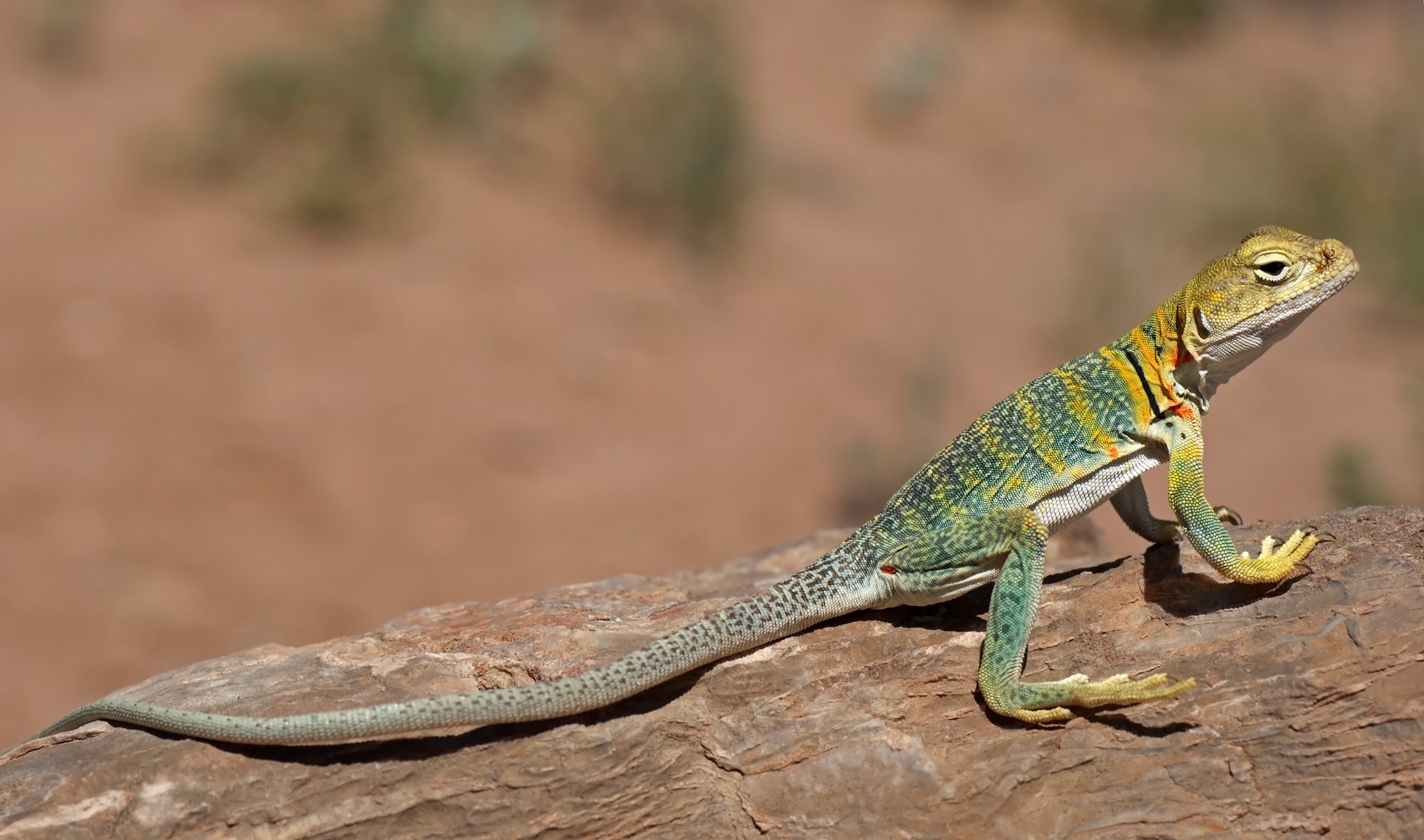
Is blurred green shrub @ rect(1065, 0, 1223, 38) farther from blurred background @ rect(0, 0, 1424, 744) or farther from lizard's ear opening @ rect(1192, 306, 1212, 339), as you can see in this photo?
lizard's ear opening @ rect(1192, 306, 1212, 339)

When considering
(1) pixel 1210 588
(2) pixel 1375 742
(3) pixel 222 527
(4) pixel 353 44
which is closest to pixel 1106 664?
(1) pixel 1210 588

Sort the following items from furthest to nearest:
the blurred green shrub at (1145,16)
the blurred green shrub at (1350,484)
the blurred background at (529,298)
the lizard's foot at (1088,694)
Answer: the blurred green shrub at (1145,16)
the blurred background at (529,298)
the blurred green shrub at (1350,484)
the lizard's foot at (1088,694)

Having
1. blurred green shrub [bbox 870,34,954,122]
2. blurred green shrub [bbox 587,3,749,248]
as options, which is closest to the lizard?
blurred green shrub [bbox 587,3,749,248]

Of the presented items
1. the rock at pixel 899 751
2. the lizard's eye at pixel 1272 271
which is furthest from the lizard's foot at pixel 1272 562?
the lizard's eye at pixel 1272 271

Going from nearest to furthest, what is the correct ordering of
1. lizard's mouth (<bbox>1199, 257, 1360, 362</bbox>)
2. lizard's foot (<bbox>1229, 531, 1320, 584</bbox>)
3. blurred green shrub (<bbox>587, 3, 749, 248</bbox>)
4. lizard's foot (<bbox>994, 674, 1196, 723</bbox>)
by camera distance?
lizard's foot (<bbox>994, 674, 1196, 723</bbox>) < lizard's foot (<bbox>1229, 531, 1320, 584</bbox>) < lizard's mouth (<bbox>1199, 257, 1360, 362</bbox>) < blurred green shrub (<bbox>587, 3, 749, 248</bbox>)

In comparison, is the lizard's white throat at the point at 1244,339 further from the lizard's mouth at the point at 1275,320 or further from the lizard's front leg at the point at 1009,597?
the lizard's front leg at the point at 1009,597

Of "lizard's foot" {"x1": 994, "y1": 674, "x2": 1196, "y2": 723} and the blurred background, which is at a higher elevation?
the blurred background
